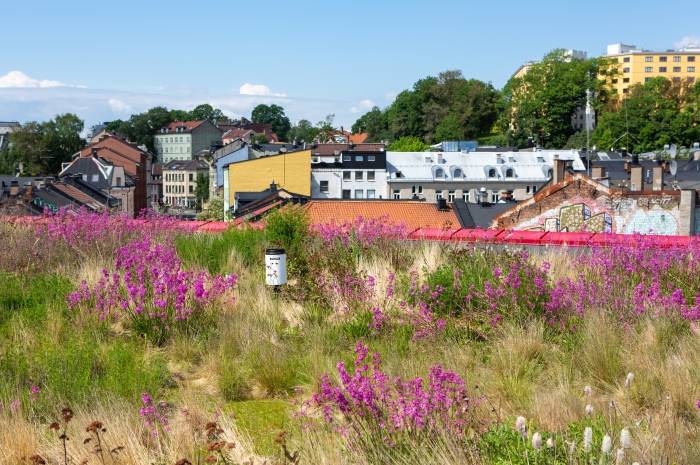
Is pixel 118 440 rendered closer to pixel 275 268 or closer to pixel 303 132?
pixel 275 268

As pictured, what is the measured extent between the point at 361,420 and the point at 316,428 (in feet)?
0.96

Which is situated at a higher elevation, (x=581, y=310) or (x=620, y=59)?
(x=620, y=59)

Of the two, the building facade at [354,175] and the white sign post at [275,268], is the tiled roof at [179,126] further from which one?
the white sign post at [275,268]

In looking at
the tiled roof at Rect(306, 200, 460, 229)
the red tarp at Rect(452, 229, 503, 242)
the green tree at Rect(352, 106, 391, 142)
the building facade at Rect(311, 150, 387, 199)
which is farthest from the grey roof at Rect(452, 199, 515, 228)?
the green tree at Rect(352, 106, 391, 142)

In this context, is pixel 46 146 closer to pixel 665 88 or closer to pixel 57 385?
pixel 665 88

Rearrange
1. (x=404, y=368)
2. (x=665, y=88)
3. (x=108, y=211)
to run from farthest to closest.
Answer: (x=665, y=88)
(x=108, y=211)
(x=404, y=368)

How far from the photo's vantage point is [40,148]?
10856 centimetres

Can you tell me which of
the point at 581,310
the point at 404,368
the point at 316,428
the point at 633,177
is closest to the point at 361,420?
the point at 316,428

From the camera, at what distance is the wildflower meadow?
3.70m

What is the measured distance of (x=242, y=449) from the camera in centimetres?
382

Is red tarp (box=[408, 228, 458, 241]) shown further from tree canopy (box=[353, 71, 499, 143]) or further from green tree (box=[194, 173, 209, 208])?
tree canopy (box=[353, 71, 499, 143])

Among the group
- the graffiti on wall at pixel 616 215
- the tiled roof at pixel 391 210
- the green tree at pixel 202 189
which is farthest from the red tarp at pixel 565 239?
the green tree at pixel 202 189

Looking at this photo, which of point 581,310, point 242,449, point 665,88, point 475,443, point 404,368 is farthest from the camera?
point 665,88

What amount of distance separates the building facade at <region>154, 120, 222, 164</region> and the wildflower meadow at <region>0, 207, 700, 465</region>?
15170 centimetres
